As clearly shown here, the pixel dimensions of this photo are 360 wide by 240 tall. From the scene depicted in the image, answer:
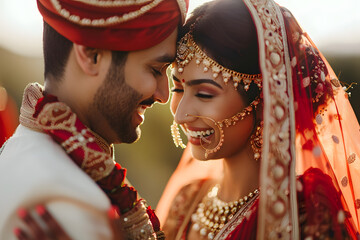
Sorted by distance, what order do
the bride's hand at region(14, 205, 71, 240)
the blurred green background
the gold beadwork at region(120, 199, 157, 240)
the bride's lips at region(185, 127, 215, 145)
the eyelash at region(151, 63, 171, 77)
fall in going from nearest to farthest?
1. the bride's hand at region(14, 205, 71, 240)
2. the gold beadwork at region(120, 199, 157, 240)
3. the eyelash at region(151, 63, 171, 77)
4. the bride's lips at region(185, 127, 215, 145)
5. the blurred green background

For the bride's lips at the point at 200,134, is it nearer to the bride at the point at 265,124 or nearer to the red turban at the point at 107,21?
the bride at the point at 265,124

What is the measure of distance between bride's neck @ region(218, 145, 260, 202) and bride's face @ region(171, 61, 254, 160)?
0.06 m

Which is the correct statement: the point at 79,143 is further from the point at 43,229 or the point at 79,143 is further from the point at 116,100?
the point at 43,229

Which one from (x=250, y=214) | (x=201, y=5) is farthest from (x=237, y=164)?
(x=201, y=5)

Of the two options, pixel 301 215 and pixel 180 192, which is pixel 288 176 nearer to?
pixel 301 215

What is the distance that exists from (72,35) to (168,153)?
20.2ft

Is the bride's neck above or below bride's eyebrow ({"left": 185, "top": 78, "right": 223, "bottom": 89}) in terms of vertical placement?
below

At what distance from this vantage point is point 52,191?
4.33 ft

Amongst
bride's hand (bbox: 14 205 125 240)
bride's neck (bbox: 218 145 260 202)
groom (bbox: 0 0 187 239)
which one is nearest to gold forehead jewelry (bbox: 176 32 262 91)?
groom (bbox: 0 0 187 239)

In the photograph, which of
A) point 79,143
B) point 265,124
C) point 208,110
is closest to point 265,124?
point 265,124

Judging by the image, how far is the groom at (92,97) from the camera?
1496 mm

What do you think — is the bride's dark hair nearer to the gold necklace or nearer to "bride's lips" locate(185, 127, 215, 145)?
"bride's lips" locate(185, 127, 215, 145)

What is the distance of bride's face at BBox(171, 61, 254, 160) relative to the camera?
2.12 meters

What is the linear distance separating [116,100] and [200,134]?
561mm
